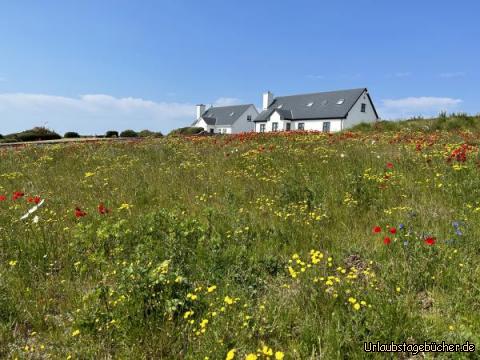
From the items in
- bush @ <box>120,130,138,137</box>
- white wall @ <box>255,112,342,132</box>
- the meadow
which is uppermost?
white wall @ <box>255,112,342,132</box>

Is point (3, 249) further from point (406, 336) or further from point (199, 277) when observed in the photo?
point (406, 336)

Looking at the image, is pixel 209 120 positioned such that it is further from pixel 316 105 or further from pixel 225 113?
pixel 316 105

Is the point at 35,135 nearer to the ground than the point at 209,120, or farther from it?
nearer to the ground

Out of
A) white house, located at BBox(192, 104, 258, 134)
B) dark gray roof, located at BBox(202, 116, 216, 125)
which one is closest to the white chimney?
white house, located at BBox(192, 104, 258, 134)

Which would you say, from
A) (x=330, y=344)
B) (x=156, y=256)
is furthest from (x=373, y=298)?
(x=156, y=256)

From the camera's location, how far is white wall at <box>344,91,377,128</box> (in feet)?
182

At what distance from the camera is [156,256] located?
4039 millimetres

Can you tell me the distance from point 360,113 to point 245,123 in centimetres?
2758

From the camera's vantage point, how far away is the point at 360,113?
189 feet

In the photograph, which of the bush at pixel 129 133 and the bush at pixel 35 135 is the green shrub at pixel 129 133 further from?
the bush at pixel 35 135

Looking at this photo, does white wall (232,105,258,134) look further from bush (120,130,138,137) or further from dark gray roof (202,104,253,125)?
bush (120,130,138,137)

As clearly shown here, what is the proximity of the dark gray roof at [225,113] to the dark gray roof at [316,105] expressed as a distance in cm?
779

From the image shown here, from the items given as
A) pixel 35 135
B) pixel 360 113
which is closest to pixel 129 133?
pixel 35 135

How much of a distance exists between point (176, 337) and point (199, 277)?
877mm
